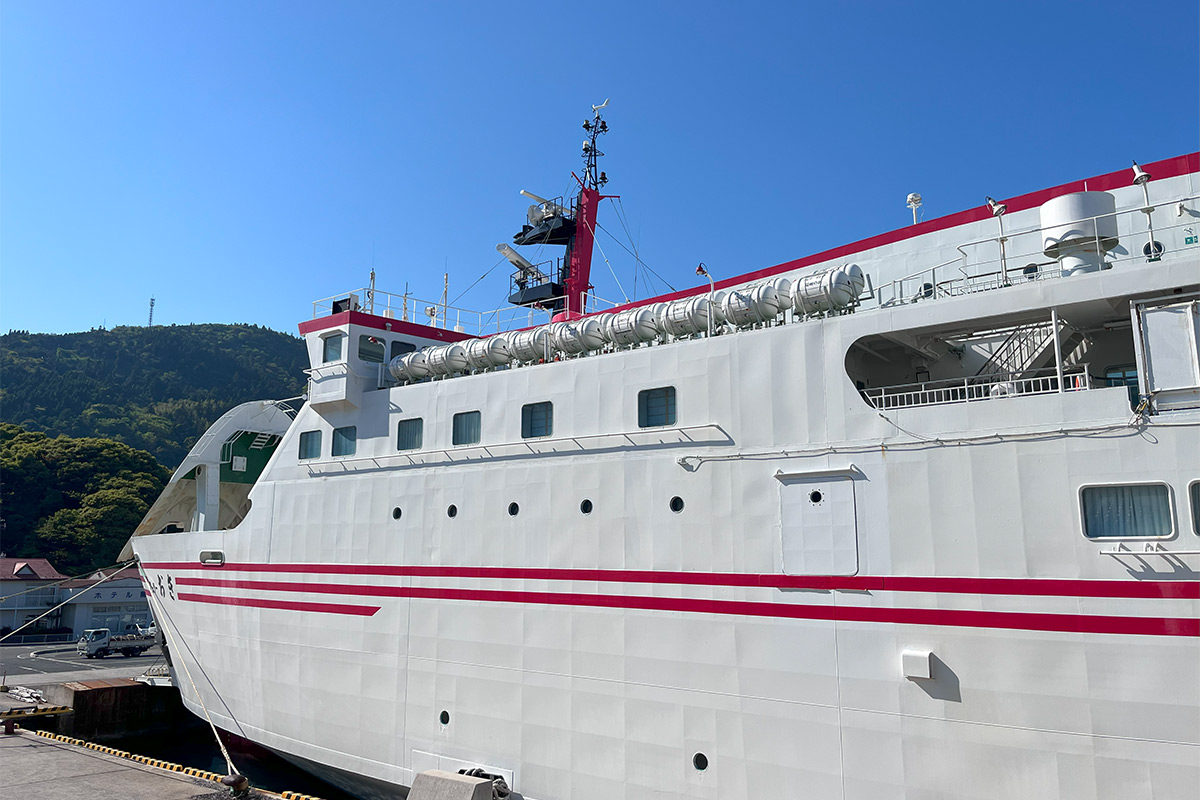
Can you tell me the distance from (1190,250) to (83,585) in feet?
210

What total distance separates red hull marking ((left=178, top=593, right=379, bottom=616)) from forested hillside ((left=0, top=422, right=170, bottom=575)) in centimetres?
6009

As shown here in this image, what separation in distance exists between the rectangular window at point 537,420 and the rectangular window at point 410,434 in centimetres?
254

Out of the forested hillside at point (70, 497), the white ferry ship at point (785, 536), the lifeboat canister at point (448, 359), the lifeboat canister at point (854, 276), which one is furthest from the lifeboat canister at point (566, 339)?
the forested hillside at point (70, 497)

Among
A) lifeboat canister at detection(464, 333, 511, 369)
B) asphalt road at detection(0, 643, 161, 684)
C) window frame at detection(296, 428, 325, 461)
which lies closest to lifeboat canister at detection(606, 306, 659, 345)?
lifeboat canister at detection(464, 333, 511, 369)

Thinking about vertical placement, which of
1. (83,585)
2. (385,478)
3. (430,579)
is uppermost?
(385,478)

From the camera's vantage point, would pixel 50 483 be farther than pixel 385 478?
Yes

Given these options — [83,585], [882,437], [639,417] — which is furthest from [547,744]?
[83,585]

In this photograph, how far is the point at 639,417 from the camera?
1142 centimetres

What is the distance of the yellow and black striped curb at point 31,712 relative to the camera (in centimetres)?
1814

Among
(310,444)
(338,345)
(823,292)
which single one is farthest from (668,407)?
(310,444)

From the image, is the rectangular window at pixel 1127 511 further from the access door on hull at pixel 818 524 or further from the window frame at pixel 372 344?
the window frame at pixel 372 344

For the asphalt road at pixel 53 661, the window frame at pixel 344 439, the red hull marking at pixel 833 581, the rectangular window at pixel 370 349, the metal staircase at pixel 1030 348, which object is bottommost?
the asphalt road at pixel 53 661

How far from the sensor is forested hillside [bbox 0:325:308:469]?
115 metres

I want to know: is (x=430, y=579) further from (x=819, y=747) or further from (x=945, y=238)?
(x=945, y=238)
